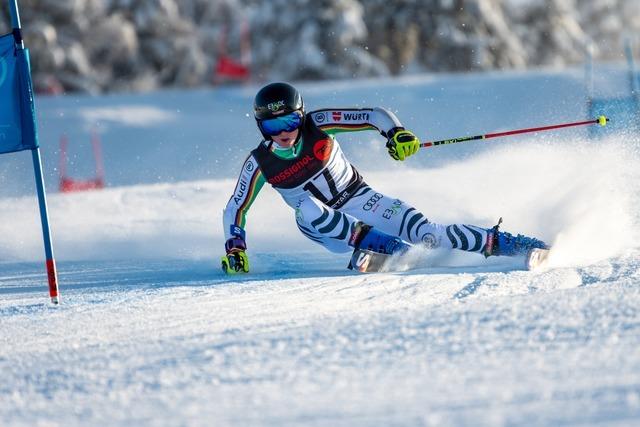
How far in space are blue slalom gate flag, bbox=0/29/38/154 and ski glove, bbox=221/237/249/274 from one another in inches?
55.3

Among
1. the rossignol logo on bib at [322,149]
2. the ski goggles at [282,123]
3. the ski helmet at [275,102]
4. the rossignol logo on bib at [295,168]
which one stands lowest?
the rossignol logo on bib at [295,168]

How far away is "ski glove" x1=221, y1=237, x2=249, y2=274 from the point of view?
636 cm

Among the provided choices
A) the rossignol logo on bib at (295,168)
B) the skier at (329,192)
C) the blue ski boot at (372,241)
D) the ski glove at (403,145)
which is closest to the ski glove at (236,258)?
the skier at (329,192)

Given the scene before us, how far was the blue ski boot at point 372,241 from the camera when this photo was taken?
20.1ft

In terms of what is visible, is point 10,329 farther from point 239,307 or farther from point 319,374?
point 319,374

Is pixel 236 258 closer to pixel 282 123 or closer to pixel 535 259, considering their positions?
pixel 282 123

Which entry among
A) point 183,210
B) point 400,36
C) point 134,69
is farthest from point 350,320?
point 134,69

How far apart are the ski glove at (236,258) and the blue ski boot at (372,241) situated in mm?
696

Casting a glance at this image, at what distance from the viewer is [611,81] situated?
17234 millimetres

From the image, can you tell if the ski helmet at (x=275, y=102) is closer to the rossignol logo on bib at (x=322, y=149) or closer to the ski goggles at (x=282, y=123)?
the ski goggles at (x=282, y=123)

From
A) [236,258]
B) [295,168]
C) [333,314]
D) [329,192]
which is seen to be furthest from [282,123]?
[333,314]

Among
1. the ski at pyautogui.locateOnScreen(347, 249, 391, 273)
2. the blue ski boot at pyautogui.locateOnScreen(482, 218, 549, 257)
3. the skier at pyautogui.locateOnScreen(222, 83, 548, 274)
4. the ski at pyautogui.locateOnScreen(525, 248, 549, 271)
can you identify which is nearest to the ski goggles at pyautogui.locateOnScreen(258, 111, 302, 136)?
the skier at pyautogui.locateOnScreen(222, 83, 548, 274)

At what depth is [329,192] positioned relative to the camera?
21.6 feet

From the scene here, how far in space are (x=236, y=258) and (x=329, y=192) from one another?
0.74m
